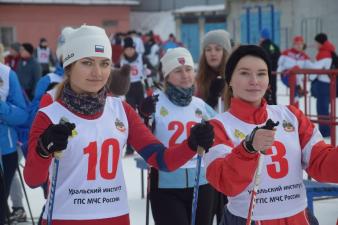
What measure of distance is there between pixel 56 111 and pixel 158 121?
142 centimetres

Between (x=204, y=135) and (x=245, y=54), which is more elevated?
(x=245, y=54)

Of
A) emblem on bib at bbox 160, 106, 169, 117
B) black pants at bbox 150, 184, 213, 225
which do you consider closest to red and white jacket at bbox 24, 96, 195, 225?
black pants at bbox 150, 184, 213, 225

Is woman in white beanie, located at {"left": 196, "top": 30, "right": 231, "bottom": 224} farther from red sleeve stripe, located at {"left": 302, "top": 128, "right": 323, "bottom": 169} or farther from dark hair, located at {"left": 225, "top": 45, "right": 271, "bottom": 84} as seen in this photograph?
red sleeve stripe, located at {"left": 302, "top": 128, "right": 323, "bottom": 169}

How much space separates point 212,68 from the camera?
16.4ft

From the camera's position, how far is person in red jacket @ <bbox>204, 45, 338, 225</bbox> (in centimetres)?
280

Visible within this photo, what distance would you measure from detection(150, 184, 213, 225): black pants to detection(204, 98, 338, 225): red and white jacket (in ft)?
3.78

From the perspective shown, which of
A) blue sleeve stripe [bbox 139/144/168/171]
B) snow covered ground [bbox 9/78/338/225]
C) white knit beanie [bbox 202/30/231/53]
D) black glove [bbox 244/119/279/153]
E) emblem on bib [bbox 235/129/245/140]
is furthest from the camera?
snow covered ground [bbox 9/78/338/225]

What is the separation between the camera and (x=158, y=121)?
4289 millimetres

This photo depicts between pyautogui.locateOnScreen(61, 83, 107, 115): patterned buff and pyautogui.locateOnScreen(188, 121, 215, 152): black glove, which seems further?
pyautogui.locateOnScreen(61, 83, 107, 115): patterned buff

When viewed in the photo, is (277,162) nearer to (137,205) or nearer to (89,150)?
(89,150)

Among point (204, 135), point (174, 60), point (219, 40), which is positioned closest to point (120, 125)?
point (204, 135)

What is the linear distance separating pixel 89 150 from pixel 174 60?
5.82 ft

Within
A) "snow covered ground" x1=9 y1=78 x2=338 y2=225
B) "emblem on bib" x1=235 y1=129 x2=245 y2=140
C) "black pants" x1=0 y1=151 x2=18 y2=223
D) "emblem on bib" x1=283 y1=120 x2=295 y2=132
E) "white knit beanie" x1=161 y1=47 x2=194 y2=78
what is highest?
"white knit beanie" x1=161 y1=47 x2=194 y2=78

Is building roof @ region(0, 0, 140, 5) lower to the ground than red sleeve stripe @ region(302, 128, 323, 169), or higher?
higher
